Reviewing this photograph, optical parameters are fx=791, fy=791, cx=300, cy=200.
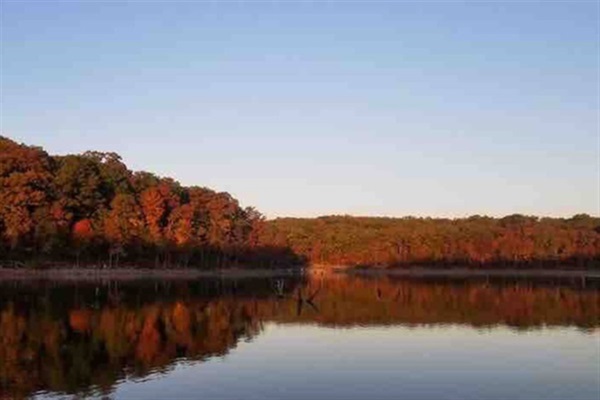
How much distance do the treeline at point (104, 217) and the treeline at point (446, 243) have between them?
64.1ft

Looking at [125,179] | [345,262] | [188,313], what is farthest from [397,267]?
[188,313]

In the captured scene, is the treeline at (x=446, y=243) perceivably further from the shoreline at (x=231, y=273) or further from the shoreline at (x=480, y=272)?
the shoreline at (x=231, y=273)

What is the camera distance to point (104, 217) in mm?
95062

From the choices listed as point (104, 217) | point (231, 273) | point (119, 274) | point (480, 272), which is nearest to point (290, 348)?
point (119, 274)

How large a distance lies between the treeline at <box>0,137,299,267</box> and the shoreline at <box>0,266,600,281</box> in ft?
7.06

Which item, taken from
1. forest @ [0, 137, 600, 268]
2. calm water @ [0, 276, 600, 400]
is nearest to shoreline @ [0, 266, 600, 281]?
forest @ [0, 137, 600, 268]

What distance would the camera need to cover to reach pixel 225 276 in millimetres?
108062

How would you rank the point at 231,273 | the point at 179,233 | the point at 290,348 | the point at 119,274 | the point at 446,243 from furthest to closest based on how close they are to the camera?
the point at 446,243 → the point at 231,273 → the point at 179,233 → the point at 119,274 → the point at 290,348

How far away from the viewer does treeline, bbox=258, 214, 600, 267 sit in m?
146

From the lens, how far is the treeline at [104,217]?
84.8 m

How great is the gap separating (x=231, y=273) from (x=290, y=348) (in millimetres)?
77086

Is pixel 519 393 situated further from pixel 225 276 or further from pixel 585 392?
pixel 225 276

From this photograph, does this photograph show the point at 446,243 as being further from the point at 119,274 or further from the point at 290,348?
the point at 290,348

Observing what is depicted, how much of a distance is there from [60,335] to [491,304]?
120 feet
